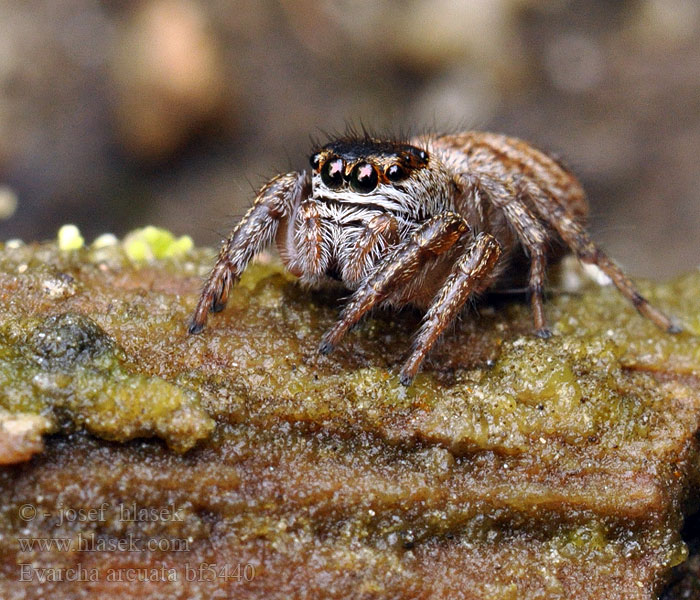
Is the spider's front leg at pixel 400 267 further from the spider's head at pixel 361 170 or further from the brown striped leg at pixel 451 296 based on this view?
the spider's head at pixel 361 170

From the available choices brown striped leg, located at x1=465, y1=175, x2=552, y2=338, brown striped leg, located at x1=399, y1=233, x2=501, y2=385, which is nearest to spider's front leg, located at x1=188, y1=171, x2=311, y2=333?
brown striped leg, located at x1=399, y1=233, x2=501, y2=385

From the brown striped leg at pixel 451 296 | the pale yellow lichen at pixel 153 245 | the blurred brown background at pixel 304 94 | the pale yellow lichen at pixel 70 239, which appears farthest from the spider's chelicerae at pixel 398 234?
the blurred brown background at pixel 304 94

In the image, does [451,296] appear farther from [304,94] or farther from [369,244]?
[304,94]

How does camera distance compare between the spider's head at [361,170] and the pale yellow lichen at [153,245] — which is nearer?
the spider's head at [361,170]

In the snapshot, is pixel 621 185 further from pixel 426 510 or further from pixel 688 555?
pixel 426 510

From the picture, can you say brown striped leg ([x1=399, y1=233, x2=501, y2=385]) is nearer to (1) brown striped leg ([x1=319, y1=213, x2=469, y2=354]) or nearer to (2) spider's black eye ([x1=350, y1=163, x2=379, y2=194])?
(1) brown striped leg ([x1=319, y1=213, x2=469, y2=354])

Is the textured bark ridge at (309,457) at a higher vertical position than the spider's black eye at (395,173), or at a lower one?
lower
